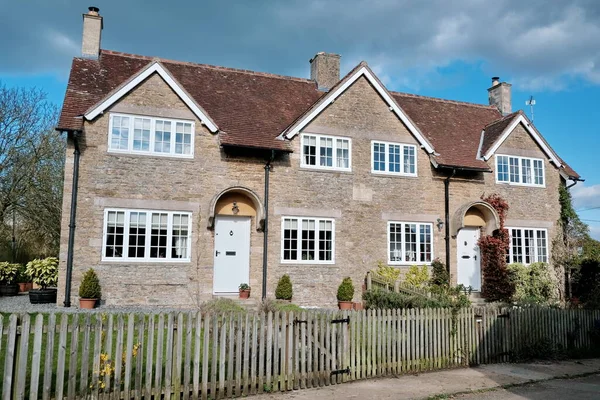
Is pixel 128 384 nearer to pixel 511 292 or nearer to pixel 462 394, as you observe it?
pixel 462 394

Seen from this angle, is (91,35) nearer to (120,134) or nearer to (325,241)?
(120,134)

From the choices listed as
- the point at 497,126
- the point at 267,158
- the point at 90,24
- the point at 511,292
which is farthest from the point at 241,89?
the point at 511,292

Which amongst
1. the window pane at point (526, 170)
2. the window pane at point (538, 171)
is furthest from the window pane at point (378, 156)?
the window pane at point (538, 171)

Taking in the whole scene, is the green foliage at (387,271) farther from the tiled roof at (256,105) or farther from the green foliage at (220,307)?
the green foliage at (220,307)

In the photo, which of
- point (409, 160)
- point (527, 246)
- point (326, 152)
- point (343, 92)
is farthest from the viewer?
point (527, 246)

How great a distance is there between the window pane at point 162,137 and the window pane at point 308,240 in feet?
18.7

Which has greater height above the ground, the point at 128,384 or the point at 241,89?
the point at 241,89

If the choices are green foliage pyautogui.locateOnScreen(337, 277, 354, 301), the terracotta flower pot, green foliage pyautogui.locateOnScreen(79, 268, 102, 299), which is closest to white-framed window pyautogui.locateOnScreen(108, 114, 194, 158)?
green foliage pyautogui.locateOnScreen(79, 268, 102, 299)

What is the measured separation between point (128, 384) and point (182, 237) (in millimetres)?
9926

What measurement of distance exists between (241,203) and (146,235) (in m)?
3.54

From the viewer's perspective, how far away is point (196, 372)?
307 inches

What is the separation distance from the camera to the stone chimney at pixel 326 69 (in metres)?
22.6

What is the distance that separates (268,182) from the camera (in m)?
18.1

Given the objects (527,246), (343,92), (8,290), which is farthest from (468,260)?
(8,290)
